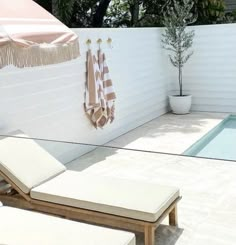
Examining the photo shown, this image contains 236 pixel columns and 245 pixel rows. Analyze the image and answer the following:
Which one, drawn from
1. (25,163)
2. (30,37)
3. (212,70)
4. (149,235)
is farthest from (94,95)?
(212,70)

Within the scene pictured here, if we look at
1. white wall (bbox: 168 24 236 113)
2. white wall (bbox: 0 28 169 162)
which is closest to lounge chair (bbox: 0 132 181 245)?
white wall (bbox: 0 28 169 162)

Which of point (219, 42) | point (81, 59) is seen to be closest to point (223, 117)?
point (219, 42)

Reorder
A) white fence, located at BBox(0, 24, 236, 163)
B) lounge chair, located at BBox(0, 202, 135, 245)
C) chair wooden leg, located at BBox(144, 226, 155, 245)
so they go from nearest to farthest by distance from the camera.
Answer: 1. lounge chair, located at BBox(0, 202, 135, 245)
2. chair wooden leg, located at BBox(144, 226, 155, 245)
3. white fence, located at BBox(0, 24, 236, 163)

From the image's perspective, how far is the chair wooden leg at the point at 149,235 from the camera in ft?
11.6

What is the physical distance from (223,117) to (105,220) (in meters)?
6.78

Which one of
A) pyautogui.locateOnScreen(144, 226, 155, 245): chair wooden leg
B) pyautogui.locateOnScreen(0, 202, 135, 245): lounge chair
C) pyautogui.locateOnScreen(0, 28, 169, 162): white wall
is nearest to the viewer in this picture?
pyautogui.locateOnScreen(0, 202, 135, 245): lounge chair

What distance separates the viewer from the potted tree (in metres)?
9.90

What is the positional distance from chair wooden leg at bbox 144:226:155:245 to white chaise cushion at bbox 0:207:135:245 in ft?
1.63

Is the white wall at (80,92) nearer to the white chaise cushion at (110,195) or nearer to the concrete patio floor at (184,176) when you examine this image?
the concrete patio floor at (184,176)

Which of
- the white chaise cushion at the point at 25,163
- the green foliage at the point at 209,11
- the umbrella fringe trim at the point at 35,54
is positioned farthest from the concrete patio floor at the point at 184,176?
the green foliage at the point at 209,11

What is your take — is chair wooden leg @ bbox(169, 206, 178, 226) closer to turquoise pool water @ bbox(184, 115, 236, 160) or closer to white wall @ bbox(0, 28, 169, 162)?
white wall @ bbox(0, 28, 169, 162)

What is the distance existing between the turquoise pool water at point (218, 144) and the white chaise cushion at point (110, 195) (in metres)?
3.00

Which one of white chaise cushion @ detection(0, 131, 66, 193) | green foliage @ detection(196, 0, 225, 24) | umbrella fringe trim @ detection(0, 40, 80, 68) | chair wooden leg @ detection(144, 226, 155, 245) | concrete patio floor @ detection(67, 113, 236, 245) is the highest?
green foliage @ detection(196, 0, 225, 24)

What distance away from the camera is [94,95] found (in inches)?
275
